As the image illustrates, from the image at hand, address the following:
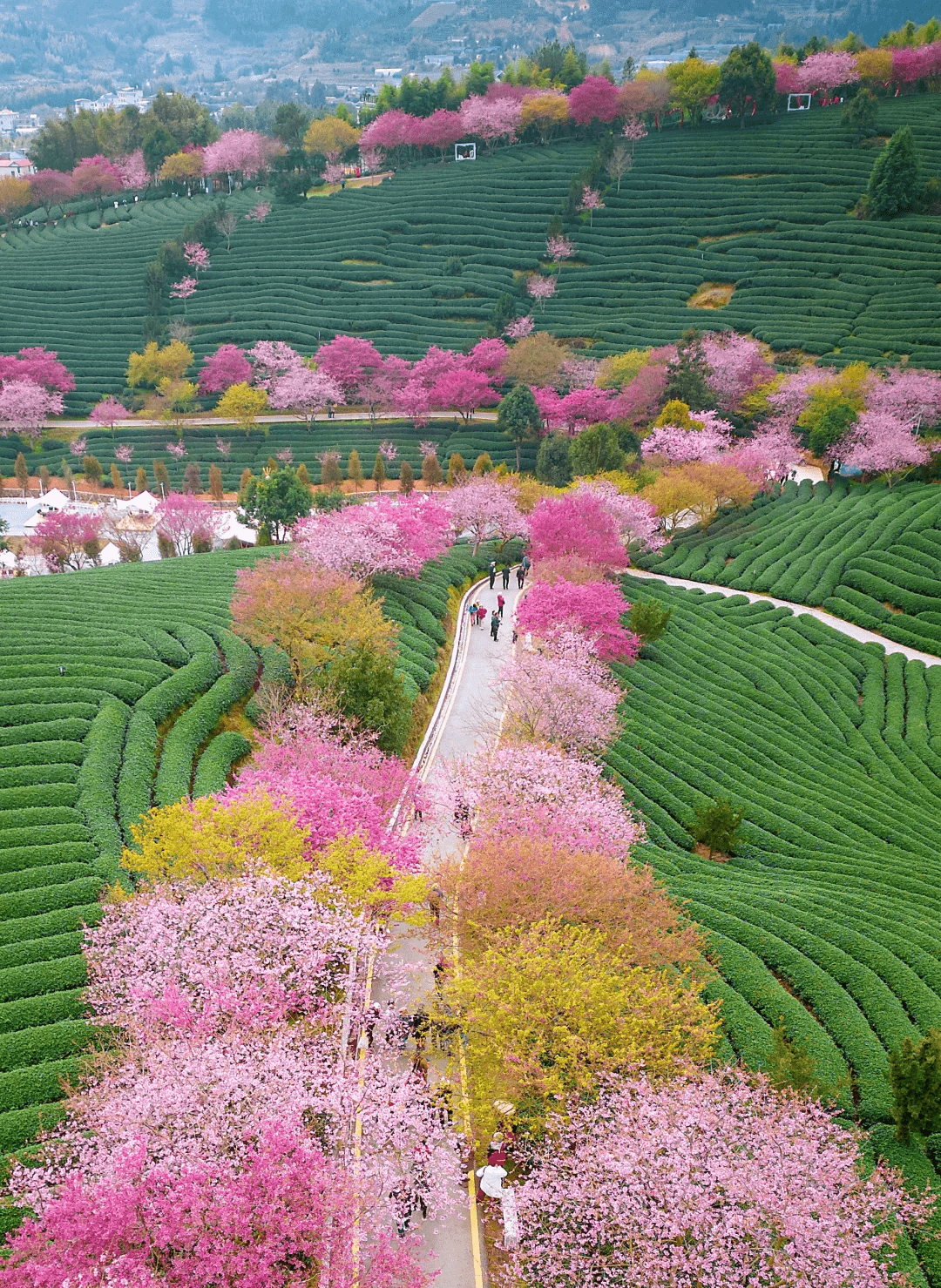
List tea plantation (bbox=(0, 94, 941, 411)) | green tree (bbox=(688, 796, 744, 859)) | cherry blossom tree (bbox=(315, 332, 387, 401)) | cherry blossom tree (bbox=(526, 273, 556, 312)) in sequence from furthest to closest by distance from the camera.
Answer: cherry blossom tree (bbox=(526, 273, 556, 312)) < tea plantation (bbox=(0, 94, 941, 411)) < cherry blossom tree (bbox=(315, 332, 387, 401)) < green tree (bbox=(688, 796, 744, 859))

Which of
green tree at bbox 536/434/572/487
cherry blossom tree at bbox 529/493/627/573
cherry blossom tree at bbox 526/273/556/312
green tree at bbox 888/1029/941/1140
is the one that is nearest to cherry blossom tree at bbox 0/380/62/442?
green tree at bbox 536/434/572/487

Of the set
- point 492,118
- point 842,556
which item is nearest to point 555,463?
point 842,556

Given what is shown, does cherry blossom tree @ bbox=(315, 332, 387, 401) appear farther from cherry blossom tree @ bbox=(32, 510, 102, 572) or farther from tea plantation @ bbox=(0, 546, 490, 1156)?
tea plantation @ bbox=(0, 546, 490, 1156)

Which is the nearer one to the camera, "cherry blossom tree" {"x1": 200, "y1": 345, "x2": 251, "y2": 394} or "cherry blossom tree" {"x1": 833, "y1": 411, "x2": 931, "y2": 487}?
"cherry blossom tree" {"x1": 833, "y1": 411, "x2": 931, "y2": 487}

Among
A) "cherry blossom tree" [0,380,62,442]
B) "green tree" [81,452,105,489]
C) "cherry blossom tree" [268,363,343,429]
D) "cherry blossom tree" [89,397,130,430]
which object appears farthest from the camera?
"cherry blossom tree" [89,397,130,430]

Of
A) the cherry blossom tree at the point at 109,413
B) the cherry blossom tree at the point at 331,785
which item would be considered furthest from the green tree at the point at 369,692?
the cherry blossom tree at the point at 109,413

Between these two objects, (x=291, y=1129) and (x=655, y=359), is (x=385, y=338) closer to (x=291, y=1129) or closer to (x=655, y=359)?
(x=655, y=359)

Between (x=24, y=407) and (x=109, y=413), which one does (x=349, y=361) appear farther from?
(x=24, y=407)
